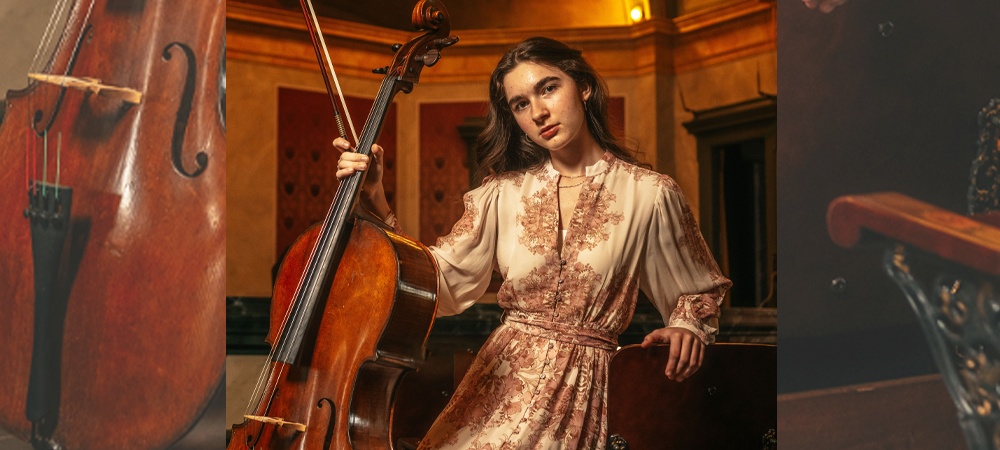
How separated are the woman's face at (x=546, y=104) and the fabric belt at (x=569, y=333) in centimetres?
38

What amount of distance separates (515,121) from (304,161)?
63.7 inches

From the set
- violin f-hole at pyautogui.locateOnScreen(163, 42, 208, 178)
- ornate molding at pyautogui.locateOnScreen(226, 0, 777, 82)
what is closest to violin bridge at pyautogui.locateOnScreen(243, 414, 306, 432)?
violin f-hole at pyautogui.locateOnScreen(163, 42, 208, 178)

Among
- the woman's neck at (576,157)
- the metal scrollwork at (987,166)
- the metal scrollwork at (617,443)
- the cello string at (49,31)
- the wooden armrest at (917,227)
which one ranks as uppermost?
the cello string at (49,31)

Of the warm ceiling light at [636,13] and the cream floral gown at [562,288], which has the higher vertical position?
the warm ceiling light at [636,13]

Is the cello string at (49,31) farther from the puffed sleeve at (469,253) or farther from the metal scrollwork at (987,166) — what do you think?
the metal scrollwork at (987,166)

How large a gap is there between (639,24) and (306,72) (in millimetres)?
1311

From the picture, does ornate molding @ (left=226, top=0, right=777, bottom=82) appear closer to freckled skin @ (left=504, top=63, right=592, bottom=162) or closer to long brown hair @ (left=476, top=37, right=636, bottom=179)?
long brown hair @ (left=476, top=37, right=636, bottom=179)

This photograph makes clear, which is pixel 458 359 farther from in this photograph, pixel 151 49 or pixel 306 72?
pixel 306 72

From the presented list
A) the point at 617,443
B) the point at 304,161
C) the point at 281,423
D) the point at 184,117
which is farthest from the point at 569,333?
the point at 304,161

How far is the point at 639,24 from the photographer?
3291mm

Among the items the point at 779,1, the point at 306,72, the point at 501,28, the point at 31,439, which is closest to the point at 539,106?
the point at 779,1

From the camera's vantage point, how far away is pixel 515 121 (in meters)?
2.06

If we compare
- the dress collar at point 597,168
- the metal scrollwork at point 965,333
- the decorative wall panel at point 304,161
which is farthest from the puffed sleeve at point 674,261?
the decorative wall panel at point 304,161

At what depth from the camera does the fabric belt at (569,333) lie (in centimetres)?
181
